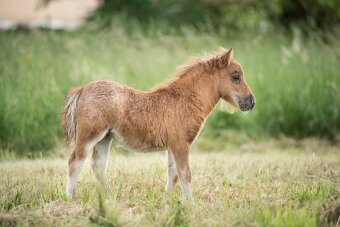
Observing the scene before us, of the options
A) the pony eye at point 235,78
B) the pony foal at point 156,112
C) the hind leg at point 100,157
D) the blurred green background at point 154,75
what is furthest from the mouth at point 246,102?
the blurred green background at point 154,75

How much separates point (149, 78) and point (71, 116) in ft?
19.6

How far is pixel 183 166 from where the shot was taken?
6.55m

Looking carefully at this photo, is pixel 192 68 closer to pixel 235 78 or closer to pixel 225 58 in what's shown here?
pixel 225 58

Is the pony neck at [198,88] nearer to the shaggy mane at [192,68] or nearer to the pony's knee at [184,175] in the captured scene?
the shaggy mane at [192,68]

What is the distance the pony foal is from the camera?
636cm

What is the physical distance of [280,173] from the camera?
8070 mm

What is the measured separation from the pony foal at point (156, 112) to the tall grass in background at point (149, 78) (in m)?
4.01

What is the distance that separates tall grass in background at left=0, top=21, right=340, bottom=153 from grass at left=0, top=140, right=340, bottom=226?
1.60 meters

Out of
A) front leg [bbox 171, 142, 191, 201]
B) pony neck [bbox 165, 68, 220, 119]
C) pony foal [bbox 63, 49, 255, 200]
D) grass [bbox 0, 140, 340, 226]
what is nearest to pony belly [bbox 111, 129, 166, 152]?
pony foal [bbox 63, 49, 255, 200]

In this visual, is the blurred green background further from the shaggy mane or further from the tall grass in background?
the shaggy mane

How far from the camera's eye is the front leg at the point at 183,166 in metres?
6.54

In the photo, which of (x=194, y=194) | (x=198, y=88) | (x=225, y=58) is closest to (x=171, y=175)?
(x=194, y=194)

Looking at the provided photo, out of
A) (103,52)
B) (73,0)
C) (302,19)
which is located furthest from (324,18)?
(73,0)

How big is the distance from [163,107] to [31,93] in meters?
4.96
